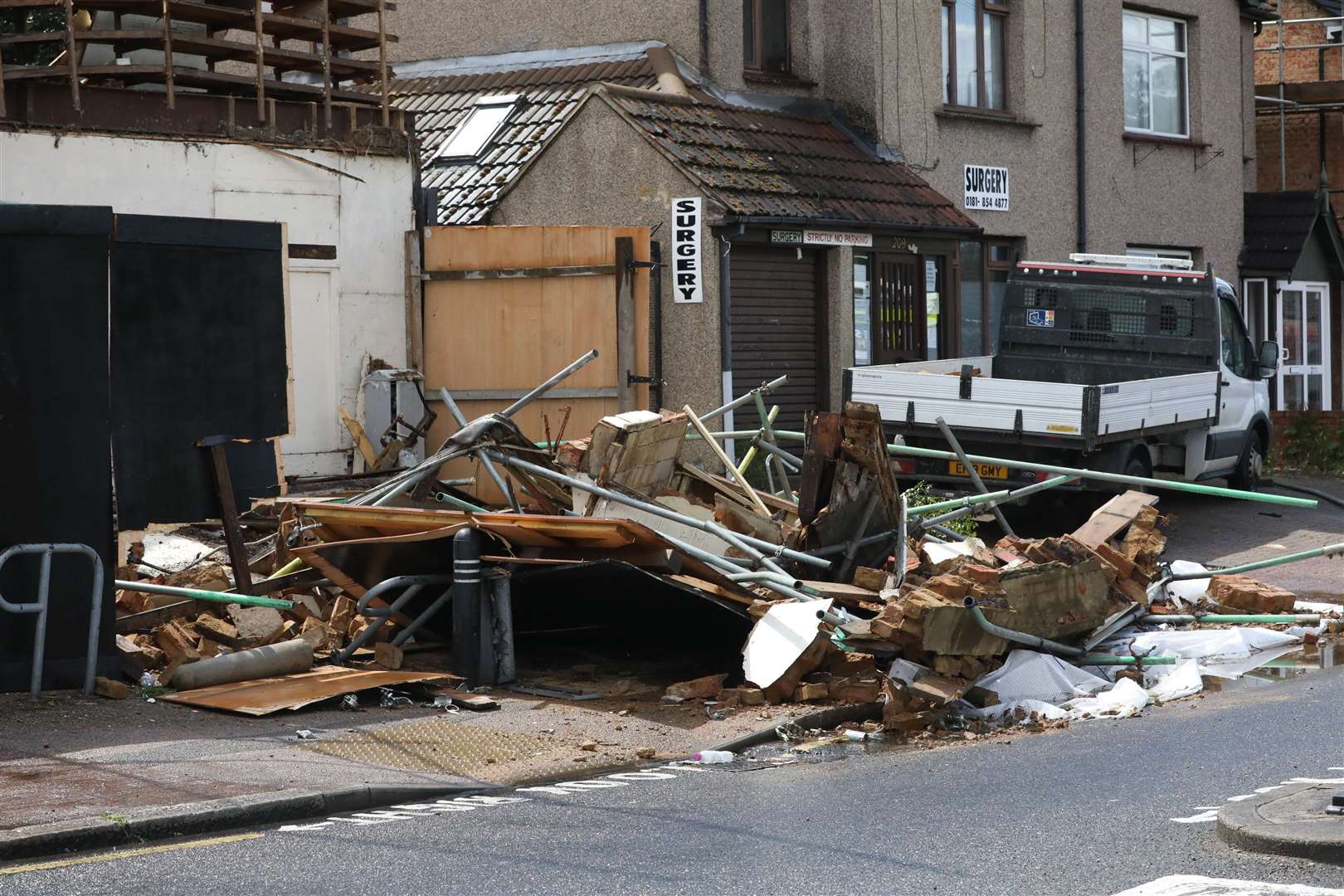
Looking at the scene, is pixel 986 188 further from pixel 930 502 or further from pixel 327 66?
pixel 327 66

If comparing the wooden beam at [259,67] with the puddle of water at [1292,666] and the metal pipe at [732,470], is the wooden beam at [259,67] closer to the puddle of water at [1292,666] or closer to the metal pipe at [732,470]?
the metal pipe at [732,470]

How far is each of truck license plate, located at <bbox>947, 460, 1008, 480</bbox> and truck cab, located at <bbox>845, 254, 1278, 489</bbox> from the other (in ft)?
0.04

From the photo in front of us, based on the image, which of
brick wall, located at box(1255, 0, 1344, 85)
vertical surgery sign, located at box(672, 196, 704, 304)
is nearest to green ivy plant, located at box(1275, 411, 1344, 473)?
brick wall, located at box(1255, 0, 1344, 85)

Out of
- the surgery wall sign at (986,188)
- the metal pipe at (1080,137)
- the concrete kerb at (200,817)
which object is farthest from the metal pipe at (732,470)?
the metal pipe at (1080,137)

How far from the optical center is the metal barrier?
28.3ft

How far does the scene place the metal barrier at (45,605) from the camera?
8641 millimetres

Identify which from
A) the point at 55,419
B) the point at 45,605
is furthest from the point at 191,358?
the point at 45,605

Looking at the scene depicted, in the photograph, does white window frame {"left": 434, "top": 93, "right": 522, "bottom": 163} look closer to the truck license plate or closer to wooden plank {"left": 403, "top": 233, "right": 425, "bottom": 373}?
wooden plank {"left": 403, "top": 233, "right": 425, "bottom": 373}

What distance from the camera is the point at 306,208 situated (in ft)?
50.6

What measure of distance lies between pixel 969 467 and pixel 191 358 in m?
6.10

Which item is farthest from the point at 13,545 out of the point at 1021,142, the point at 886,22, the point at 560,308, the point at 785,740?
the point at 1021,142

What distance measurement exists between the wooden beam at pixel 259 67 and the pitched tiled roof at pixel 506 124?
3497mm

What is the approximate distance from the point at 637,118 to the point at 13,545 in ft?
32.7

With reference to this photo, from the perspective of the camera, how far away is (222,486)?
32.5 ft
